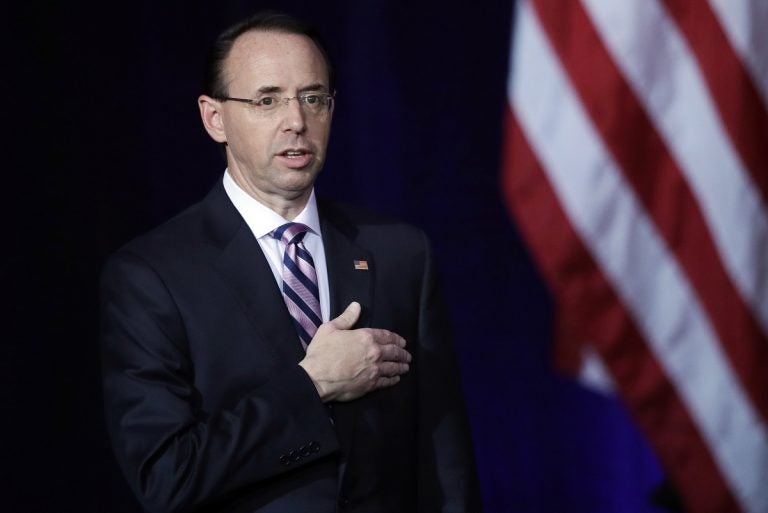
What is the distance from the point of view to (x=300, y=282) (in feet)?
5.91

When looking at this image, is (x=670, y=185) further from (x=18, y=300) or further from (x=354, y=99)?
(x=18, y=300)

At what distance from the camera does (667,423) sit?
306 centimetres

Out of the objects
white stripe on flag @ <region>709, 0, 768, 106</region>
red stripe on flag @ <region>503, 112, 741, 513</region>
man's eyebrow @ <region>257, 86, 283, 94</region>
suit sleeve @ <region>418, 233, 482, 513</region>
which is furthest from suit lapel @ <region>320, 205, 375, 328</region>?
white stripe on flag @ <region>709, 0, 768, 106</region>

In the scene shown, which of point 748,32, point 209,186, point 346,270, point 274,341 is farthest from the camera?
point 748,32

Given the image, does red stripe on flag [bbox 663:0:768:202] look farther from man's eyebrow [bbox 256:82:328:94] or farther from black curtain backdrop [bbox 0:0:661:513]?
man's eyebrow [bbox 256:82:328:94]

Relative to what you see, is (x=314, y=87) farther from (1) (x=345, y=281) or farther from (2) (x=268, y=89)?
(1) (x=345, y=281)

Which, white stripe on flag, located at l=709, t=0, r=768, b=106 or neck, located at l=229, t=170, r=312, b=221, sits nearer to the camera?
neck, located at l=229, t=170, r=312, b=221

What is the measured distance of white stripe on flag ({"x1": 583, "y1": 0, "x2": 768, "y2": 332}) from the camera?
2988 millimetres

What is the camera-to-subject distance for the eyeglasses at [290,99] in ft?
5.82

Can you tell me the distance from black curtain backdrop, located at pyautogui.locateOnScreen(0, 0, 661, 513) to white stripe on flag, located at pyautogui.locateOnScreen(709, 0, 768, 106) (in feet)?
1.79

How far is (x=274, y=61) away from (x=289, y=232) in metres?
0.26

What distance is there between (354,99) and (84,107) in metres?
0.77

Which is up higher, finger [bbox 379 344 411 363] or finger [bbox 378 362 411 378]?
finger [bbox 379 344 411 363]

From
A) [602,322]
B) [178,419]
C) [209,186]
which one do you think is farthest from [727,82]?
[178,419]
